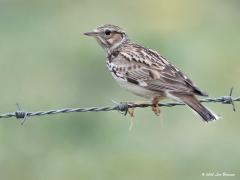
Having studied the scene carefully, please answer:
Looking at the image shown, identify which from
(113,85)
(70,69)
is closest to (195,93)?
(113,85)

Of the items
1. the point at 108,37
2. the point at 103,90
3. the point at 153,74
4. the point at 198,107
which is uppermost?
the point at 108,37

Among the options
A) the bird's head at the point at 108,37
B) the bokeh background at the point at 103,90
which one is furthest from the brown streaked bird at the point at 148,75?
the bokeh background at the point at 103,90

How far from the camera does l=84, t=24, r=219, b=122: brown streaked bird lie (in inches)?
553

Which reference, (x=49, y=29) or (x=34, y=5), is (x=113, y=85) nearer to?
(x=49, y=29)

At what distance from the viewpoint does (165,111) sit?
63.1ft

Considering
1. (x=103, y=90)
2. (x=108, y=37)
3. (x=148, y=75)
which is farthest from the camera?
(x=103, y=90)

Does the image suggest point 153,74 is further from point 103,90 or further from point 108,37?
point 103,90

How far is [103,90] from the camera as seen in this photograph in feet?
68.8

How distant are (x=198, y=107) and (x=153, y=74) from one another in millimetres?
957

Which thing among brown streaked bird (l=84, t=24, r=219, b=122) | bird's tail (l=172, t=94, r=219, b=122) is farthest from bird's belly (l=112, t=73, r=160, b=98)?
bird's tail (l=172, t=94, r=219, b=122)

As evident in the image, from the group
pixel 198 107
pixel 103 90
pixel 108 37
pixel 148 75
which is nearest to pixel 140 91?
pixel 148 75

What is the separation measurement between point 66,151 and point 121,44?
11.7 feet

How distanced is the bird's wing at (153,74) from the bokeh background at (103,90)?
8.50 feet

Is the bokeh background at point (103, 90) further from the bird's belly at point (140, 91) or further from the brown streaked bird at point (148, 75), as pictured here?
the bird's belly at point (140, 91)
